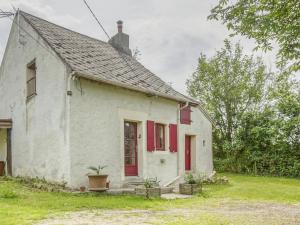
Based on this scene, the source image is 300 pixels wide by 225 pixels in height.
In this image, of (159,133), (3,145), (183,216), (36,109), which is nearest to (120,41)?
(159,133)

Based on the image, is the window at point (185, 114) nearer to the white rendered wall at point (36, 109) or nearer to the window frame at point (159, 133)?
the window frame at point (159, 133)

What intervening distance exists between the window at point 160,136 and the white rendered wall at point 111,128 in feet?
0.64

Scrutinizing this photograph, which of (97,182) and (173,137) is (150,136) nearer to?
(173,137)

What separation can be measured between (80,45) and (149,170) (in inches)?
211

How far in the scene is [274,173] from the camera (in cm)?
1973

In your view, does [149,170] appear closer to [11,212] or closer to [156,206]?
[156,206]

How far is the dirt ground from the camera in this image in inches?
260

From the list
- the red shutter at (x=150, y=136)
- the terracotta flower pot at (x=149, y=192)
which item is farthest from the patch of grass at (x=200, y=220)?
the red shutter at (x=150, y=136)

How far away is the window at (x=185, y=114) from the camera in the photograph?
618 inches

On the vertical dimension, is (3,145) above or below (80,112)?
below

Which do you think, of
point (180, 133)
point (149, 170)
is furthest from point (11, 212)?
point (180, 133)

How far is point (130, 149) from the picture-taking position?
13023mm

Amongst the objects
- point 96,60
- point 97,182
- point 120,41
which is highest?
point 120,41

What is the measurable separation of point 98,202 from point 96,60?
5.95 m
